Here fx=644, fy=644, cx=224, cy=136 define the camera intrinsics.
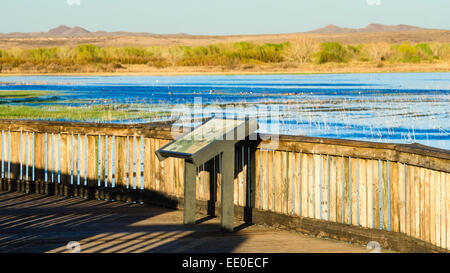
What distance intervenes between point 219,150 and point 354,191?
149 cm

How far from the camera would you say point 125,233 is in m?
7.07

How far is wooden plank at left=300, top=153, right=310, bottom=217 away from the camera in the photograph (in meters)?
7.06

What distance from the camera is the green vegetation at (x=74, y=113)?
28.6 m

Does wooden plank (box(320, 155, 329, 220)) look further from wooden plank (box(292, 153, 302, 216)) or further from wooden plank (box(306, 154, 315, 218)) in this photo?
wooden plank (box(292, 153, 302, 216))

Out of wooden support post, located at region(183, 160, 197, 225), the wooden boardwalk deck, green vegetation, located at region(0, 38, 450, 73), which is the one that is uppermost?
green vegetation, located at region(0, 38, 450, 73)

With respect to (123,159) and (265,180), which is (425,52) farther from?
(265,180)

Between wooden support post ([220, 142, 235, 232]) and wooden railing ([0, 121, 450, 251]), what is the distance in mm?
463

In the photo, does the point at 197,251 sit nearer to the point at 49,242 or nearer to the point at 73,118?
the point at 49,242

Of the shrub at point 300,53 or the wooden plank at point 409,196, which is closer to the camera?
the wooden plank at point 409,196

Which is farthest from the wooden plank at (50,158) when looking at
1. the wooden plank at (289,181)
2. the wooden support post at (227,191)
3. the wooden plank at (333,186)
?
the wooden plank at (333,186)

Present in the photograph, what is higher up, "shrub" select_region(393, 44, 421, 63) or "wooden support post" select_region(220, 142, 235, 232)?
"shrub" select_region(393, 44, 421, 63)

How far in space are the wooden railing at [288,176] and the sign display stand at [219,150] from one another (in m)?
0.42

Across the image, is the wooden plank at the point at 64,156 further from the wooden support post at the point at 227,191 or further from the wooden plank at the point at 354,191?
the wooden plank at the point at 354,191

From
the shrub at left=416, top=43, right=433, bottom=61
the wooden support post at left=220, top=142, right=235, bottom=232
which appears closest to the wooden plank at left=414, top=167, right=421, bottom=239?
the wooden support post at left=220, top=142, right=235, bottom=232
